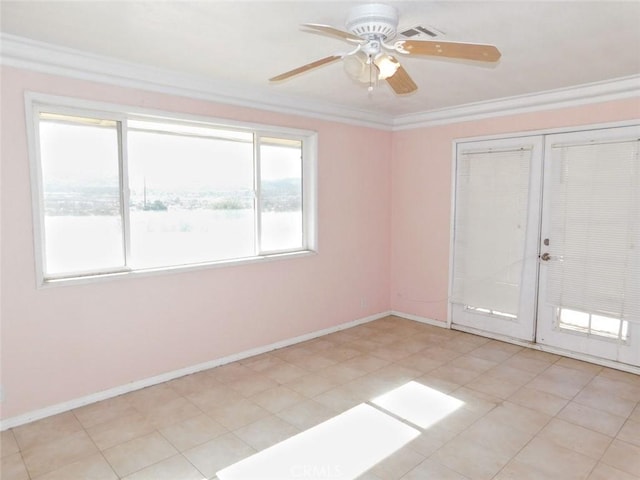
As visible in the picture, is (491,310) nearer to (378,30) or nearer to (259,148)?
(259,148)

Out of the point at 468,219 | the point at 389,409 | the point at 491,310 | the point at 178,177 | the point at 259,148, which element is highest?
the point at 259,148

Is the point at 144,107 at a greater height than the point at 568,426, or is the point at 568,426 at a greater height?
the point at 144,107

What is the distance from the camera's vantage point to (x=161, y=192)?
11.3 feet

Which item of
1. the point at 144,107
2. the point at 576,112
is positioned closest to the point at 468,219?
the point at 576,112

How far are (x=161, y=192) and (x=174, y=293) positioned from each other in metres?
0.86

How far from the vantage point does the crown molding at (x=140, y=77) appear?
2.63 m

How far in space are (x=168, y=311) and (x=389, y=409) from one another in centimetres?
194

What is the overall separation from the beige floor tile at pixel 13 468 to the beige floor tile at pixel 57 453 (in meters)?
0.02

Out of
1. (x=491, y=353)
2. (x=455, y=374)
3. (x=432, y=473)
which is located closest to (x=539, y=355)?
(x=491, y=353)

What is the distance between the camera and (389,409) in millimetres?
2996

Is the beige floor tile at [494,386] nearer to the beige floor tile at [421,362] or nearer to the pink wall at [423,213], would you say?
the beige floor tile at [421,362]

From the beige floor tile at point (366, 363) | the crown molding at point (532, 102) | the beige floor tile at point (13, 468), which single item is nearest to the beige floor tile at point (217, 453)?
the beige floor tile at point (13, 468)

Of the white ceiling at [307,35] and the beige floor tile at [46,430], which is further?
the beige floor tile at [46,430]

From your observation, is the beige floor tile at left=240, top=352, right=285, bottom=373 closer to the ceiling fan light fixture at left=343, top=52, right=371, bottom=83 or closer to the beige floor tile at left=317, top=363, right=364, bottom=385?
the beige floor tile at left=317, top=363, right=364, bottom=385
